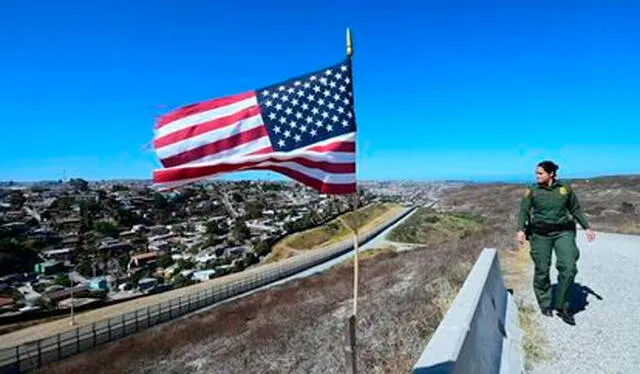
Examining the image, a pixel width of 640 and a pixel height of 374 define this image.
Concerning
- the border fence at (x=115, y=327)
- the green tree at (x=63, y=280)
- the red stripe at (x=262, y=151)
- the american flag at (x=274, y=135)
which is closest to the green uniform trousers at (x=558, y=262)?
the american flag at (x=274, y=135)

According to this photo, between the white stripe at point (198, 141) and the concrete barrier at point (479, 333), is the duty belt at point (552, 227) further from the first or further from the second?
the white stripe at point (198, 141)

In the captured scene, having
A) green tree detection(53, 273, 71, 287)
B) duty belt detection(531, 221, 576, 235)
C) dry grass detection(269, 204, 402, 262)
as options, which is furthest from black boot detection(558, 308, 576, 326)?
green tree detection(53, 273, 71, 287)

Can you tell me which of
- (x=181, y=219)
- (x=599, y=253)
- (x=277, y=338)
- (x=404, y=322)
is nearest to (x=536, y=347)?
(x=404, y=322)

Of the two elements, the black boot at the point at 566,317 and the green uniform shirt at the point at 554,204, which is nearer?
the black boot at the point at 566,317

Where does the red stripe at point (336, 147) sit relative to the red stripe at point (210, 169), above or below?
above

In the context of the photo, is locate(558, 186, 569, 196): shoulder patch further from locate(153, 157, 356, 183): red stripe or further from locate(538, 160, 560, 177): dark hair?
locate(153, 157, 356, 183): red stripe

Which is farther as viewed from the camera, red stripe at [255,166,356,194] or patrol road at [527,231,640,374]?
patrol road at [527,231,640,374]

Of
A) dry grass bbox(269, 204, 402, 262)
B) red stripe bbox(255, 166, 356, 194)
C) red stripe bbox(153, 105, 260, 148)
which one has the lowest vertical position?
dry grass bbox(269, 204, 402, 262)
